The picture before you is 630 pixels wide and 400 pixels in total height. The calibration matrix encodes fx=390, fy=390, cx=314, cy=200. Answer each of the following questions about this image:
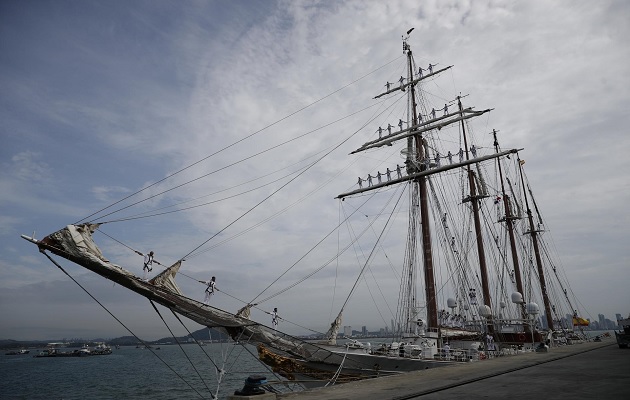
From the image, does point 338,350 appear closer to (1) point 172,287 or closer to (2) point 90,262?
(1) point 172,287

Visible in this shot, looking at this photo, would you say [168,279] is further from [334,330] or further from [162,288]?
[334,330]

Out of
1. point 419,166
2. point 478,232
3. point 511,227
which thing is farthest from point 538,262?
point 419,166

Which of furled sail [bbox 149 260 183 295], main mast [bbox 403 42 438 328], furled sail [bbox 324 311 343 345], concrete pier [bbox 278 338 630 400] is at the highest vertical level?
main mast [bbox 403 42 438 328]

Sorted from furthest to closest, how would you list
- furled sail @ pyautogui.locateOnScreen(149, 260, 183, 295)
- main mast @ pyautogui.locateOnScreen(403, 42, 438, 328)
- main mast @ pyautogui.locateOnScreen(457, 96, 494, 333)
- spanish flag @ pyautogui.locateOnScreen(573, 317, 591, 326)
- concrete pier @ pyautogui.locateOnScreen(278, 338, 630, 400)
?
spanish flag @ pyautogui.locateOnScreen(573, 317, 591, 326)
main mast @ pyautogui.locateOnScreen(457, 96, 494, 333)
main mast @ pyautogui.locateOnScreen(403, 42, 438, 328)
furled sail @ pyautogui.locateOnScreen(149, 260, 183, 295)
concrete pier @ pyautogui.locateOnScreen(278, 338, 630, 400)

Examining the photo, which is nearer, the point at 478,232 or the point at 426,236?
the point at 426,236

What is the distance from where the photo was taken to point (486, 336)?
2923cm

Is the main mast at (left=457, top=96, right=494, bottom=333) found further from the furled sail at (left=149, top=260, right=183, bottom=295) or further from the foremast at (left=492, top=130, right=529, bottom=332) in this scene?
the furled sail at (left=149, top=260, right=183, bottom=295)

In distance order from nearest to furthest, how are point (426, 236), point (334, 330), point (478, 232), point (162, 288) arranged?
point (162, 288) < point (334, 330) < point (426, 236) < point (478, 232)

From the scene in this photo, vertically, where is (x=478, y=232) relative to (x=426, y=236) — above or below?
above

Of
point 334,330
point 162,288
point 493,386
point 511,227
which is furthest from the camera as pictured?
point 511,227

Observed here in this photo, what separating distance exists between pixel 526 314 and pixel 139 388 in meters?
41.5

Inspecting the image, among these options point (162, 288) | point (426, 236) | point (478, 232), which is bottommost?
point (162, 288)

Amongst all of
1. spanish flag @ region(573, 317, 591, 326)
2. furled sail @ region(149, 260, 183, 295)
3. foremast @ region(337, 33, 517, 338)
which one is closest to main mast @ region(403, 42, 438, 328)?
foremast @ region(337, 33, 517, 338)

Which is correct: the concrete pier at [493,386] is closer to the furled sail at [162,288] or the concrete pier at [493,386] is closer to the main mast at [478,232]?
the furled sail at [162,288]
